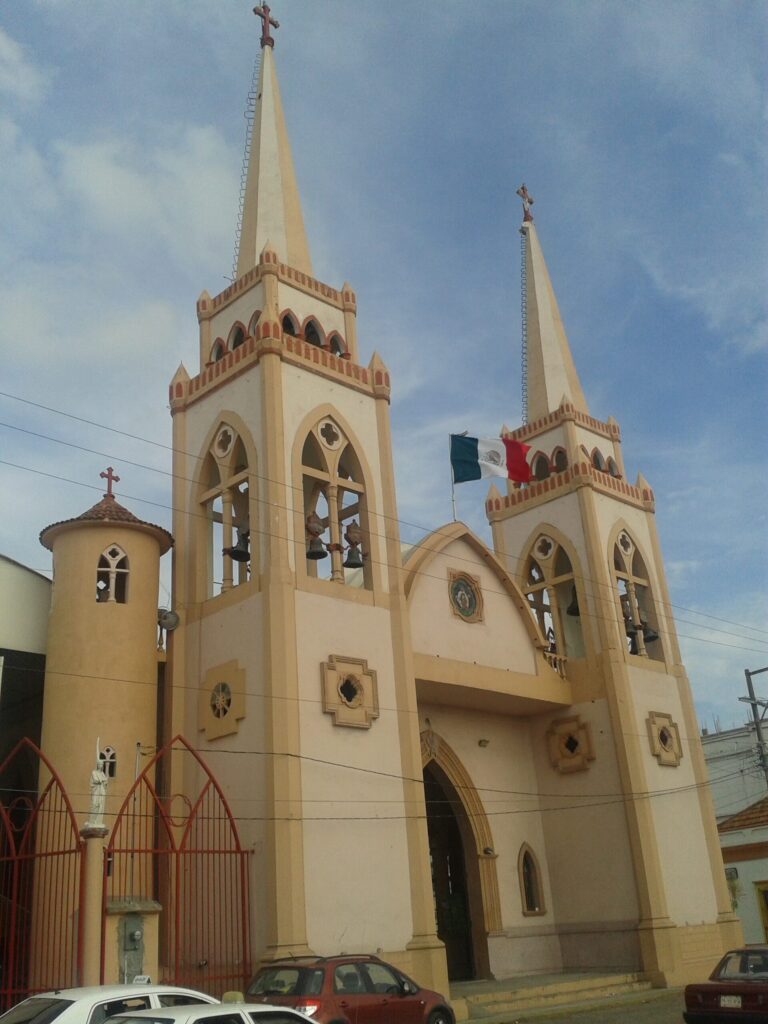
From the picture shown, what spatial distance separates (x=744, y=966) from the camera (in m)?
13.1

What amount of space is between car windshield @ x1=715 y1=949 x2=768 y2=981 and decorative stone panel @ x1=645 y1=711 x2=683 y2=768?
35.2ft

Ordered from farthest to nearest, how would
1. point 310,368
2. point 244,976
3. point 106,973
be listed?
point 310,368, point 244,976, point 106,973

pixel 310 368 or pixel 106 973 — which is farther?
pixel 310 368

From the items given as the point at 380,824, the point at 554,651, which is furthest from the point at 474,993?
the point at 554,651

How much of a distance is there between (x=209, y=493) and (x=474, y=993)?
34.1ft

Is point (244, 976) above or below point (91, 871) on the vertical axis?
below

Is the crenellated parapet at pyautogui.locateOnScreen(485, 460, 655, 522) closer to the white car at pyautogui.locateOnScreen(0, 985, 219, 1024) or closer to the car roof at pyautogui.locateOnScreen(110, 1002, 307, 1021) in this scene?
the white car at pyautogui.locateOnScreen(0, 985, 219, 1024)

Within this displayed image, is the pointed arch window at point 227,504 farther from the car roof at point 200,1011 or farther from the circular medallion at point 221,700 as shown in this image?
the car roof at point 200,1011

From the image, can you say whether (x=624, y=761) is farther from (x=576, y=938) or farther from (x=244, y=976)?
(x=244, y=976)

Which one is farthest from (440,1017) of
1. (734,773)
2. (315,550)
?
(734,773)

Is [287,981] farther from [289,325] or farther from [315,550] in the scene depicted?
[289,325]

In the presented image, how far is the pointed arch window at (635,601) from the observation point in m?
25.9

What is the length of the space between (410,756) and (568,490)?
989 centimetres

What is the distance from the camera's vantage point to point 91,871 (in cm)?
1421
